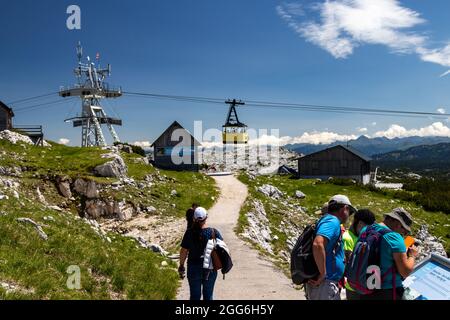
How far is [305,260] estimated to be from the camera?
632cm

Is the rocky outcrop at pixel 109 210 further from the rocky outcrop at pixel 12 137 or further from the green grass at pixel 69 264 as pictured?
the rocky outcrop at pixel 12 137

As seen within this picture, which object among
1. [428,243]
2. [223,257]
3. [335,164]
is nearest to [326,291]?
[223,257]

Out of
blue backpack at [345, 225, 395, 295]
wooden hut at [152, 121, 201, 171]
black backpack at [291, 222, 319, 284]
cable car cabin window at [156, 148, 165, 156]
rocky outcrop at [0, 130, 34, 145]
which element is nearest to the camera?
blue backpack at [345, 225, 395, 295]

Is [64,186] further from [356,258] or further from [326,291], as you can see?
[356,258]

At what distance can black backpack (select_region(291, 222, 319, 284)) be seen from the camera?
629cm

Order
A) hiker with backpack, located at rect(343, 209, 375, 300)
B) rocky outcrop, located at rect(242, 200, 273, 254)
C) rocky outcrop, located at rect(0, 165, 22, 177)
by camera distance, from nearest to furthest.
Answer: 1. hiker with backpack, located at rect(343, 209, 375, 300)
2. rocky outcrop, located at rect(242, 200, 273, 254)
3. rocky outcrop, located at rect(0, 165, 22, 177)

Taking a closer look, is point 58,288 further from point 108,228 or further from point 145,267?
point 108,228

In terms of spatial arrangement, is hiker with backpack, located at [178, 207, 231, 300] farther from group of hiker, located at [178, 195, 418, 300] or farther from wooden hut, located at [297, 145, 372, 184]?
wooden hut, located at [297, 145, 372, 184]

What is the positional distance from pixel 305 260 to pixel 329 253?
0.51 m

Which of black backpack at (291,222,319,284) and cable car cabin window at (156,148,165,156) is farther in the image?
cable car cabin window at (156,148,165,156)

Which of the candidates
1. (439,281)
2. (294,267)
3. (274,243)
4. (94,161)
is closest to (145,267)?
(294,267)

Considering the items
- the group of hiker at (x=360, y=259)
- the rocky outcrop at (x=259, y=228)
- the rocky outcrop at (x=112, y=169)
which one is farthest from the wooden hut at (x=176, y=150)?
the group of hiker at (x=360, y=259)

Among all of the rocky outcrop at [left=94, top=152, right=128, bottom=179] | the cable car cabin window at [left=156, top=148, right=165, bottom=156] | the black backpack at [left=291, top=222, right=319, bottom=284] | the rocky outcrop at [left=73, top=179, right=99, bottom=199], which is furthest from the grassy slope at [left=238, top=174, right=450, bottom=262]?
the black backpack at [left=291, top=222, right=319, bottom=284]

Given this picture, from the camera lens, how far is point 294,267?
643 centimetres
